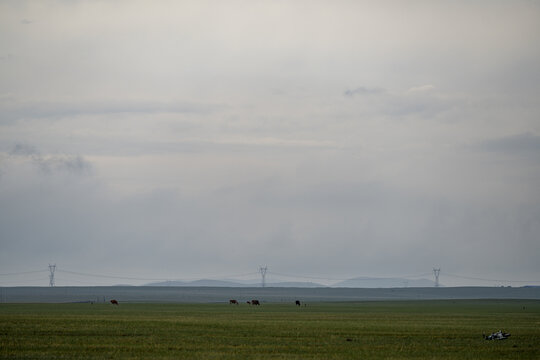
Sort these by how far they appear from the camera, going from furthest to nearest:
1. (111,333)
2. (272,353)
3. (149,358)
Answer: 1. (111,333)
2. (272,353)
3. (149,358)

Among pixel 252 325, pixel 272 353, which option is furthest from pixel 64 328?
pixel 272 353

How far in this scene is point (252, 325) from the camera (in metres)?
55.1

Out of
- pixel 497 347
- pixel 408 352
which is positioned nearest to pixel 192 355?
pixel 408 352

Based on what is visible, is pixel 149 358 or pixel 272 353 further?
pixel 272 353

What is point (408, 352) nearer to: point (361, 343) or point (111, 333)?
point (361, 343)

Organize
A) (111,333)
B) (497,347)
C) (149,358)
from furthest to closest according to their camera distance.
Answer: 1. (111,333)
2. (497,347)
3. (149,358)

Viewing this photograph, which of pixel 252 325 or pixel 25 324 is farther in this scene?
pixel 252 325

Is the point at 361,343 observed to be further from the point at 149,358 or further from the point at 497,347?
the point at 149,358

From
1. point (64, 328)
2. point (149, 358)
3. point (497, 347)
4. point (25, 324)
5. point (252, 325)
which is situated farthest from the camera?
point (252, 325)

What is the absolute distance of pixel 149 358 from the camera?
107ft

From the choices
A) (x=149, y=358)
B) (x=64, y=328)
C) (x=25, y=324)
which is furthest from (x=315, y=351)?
(x=25, y=324)

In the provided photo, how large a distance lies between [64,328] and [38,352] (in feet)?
44.7

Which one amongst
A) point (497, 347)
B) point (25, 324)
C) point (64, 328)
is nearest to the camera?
point (497, 347)

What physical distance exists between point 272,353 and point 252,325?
65.6 feet
